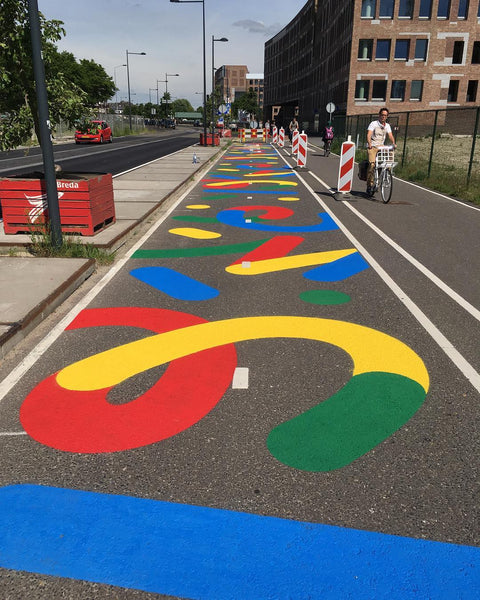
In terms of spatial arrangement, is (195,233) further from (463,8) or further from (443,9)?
(463,8)

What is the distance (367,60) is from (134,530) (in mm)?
59115

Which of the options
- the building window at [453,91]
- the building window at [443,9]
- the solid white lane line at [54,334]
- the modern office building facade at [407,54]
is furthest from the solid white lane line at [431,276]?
the building window at [453,91]

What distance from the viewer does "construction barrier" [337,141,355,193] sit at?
43.3ft

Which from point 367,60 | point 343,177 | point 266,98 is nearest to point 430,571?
point 343,177

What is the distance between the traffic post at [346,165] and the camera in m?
13.2

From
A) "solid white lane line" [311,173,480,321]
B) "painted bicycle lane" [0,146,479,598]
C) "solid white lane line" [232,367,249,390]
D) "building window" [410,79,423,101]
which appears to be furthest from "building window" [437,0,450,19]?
"solid white lane line" [232,367,249,390]

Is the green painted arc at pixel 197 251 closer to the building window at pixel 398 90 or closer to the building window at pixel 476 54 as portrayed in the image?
the building window at pixel 398 90

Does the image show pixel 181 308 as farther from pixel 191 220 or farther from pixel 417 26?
pixel 417 26

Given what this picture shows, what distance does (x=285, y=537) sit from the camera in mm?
2625

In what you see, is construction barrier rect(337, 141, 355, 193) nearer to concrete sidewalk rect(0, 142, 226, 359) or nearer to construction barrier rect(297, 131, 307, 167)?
concrete sidewalk rect(0, 142, 226, 359)

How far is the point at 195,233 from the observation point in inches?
395

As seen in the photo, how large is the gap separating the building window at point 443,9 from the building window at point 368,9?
6475 millimetres

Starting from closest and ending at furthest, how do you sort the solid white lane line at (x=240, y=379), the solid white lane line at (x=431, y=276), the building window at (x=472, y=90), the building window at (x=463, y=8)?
the solid white lane line at (x=240, y=379) < the solid white lane line at (x=431, y=276) < the building window at (x=463, y=8) < the building window at (x=472, y=90)

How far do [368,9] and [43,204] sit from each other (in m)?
54.3
